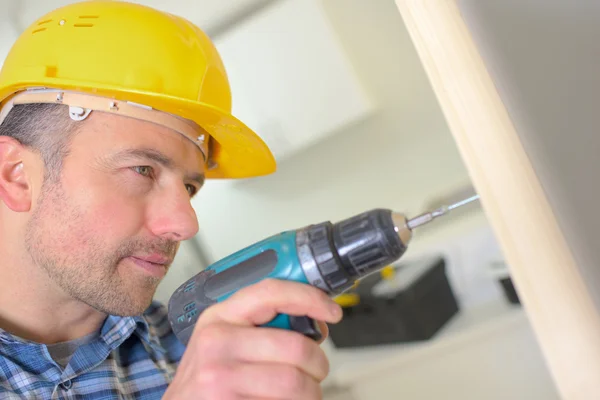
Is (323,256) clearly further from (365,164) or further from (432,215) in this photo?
(365,164)

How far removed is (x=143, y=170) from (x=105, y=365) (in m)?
0.38

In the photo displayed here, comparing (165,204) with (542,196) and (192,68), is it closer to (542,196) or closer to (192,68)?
(192,68)

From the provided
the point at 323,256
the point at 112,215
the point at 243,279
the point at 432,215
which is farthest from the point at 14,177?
the point at 432,215

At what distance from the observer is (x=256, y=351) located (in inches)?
22.1

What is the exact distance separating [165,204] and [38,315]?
0.32 metres

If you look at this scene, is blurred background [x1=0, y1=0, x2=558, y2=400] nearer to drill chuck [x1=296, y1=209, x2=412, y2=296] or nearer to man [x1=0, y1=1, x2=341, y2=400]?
man [x1=0, y1=1, x2=341, y2=400]

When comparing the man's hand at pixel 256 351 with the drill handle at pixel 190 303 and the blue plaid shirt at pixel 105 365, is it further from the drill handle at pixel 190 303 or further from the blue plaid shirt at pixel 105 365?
the blue plaid shirt at pixel 105 365

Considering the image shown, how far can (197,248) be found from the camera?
1938mm

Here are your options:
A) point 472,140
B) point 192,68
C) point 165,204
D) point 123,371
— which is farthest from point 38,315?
point 472,140

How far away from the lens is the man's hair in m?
0.83

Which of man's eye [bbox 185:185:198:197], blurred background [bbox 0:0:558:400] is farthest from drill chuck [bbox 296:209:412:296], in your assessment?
blurred background [bbox 0:0:558:400]

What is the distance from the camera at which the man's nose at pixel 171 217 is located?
825 mm

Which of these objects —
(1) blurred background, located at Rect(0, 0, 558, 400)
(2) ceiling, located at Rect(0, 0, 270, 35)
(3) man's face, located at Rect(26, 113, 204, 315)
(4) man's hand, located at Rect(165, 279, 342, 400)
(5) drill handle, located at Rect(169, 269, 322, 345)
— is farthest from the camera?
(2) ceiling, located at Rect(0, 0, 270, 35)

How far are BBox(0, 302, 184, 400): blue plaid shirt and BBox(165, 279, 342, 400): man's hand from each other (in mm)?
342
